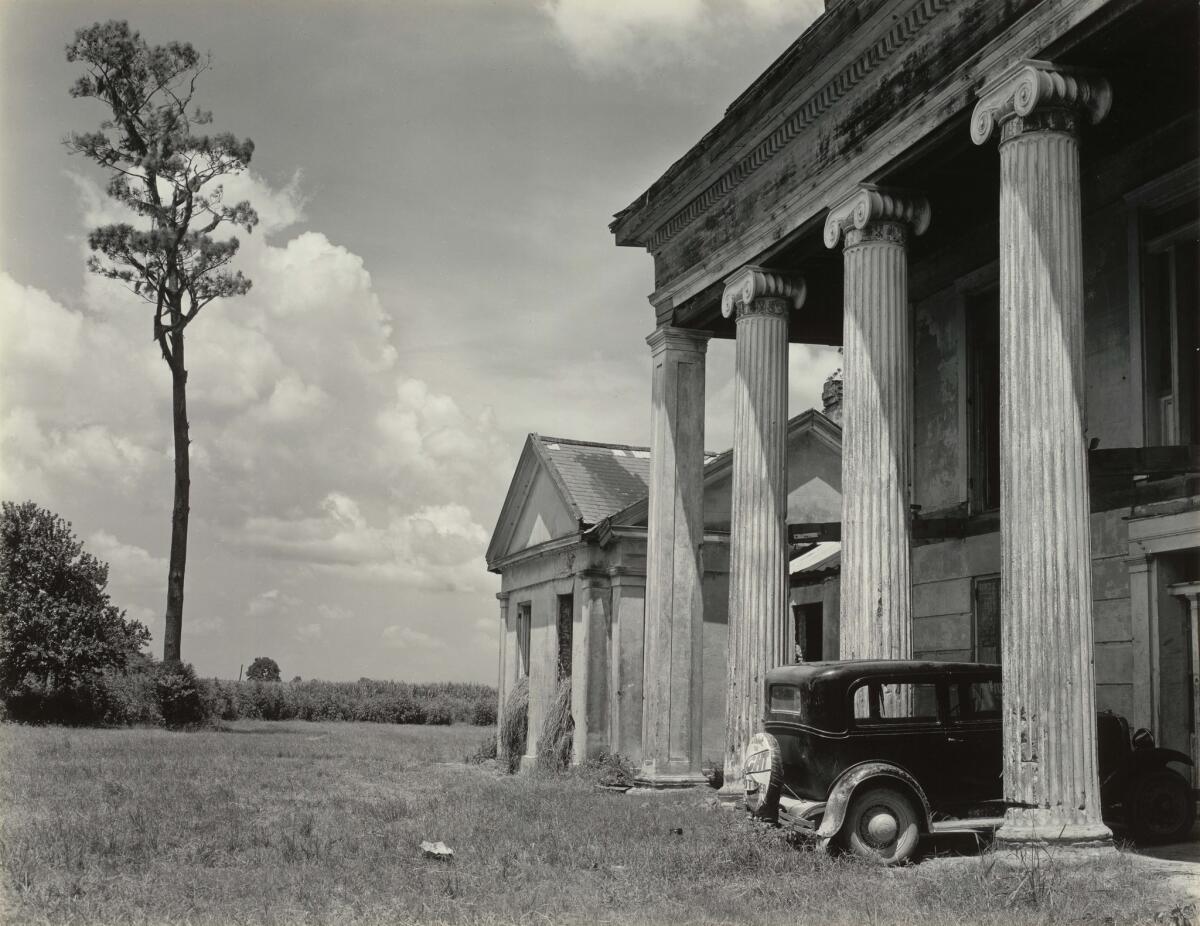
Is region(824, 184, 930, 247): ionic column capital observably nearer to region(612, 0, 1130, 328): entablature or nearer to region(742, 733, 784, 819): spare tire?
region(612, 0, 1130, 328): entablature

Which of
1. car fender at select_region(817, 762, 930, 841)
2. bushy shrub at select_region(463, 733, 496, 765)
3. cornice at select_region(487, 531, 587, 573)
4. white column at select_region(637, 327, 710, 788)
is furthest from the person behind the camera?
bushy shrub at select_region(463, 733, 496, 765)

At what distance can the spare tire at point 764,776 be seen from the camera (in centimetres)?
1016

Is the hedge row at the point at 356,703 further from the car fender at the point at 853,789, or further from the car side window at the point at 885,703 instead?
the car fender at the point at 853,789

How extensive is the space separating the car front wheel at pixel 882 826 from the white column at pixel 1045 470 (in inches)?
29.0

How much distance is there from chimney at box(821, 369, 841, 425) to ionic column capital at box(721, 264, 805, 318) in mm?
12101

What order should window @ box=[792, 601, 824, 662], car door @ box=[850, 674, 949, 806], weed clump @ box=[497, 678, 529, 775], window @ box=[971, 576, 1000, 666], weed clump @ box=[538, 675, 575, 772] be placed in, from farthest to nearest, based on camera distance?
weed clump @ box=[497, 678, 529, 775], window @ box=[792, 601, 824, 662], weed clump @ box=[538, 675, 575, 772], window @ box=[971, 576, 1000, 666], car door @ box=[850, 674, 949, 806]

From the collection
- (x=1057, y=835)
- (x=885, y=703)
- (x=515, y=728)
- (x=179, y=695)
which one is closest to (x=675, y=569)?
(x=885, y=703)

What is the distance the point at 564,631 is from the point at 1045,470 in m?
14.5

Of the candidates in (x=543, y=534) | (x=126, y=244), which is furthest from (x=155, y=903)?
(x=126, y=244)

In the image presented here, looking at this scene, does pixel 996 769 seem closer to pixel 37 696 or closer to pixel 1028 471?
pixel 1028 471

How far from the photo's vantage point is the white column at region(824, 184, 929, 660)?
1126 cm

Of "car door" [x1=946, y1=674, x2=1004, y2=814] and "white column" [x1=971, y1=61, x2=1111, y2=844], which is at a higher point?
"white column" [x1=971, y1=61, x2=1111, y2=844]

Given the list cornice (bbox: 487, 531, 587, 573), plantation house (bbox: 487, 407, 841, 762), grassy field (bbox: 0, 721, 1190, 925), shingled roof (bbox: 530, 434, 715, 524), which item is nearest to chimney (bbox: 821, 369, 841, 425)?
shingled roof (bbox: 530, 434, 715, 524)

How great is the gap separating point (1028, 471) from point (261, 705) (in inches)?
1893
